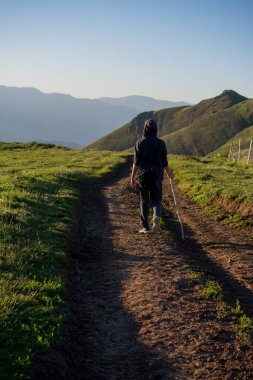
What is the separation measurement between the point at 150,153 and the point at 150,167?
494 millimetres

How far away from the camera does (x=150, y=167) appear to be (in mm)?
14805

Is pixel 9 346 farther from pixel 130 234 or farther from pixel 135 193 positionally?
pixel 135 193

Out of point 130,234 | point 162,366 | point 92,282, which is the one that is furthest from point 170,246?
point 162,366

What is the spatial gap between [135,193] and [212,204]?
6.01 m

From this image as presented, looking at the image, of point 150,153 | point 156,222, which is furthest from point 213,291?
point 150,153

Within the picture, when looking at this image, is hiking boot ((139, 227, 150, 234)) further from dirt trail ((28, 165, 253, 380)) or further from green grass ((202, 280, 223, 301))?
green grass ((202, 280, 223, 301))

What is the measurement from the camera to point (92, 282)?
1078 centimetres

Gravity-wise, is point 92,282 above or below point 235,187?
below

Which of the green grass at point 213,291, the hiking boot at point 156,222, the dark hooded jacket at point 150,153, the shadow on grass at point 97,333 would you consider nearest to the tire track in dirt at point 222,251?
the green grass at point 213,291

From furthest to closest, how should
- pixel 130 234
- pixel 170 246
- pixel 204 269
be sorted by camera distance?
pixel 130 234 → pixel 170 246 → pixel 204 269

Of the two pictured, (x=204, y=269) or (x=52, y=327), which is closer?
(x=52, y=327)

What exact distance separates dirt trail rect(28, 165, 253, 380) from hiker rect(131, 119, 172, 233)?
43.8 inches

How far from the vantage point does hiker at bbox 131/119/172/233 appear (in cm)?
1466

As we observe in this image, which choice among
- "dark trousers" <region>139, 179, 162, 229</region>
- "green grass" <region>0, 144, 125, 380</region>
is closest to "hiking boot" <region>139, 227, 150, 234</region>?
"dark trousers" <region>139, 179, 162, 229</region>
